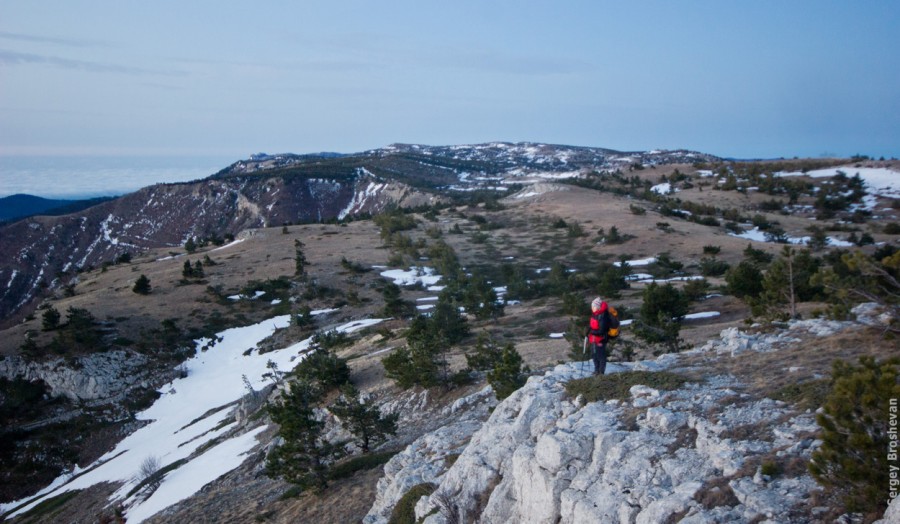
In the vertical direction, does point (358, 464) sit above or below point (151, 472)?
above

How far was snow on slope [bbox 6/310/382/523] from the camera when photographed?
65.3 feet

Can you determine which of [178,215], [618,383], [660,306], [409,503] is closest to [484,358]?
[660,306]

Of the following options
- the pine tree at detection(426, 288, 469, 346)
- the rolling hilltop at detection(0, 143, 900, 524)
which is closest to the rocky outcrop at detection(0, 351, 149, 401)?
the rolling hilltop at detection(0, 143, 900, 524)

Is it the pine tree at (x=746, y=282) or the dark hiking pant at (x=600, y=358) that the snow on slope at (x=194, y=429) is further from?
the pine tree at (x=746, y=282)

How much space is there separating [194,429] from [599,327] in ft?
84.4

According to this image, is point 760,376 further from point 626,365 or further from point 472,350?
point 472,350

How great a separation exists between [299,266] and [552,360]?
3643 centimetres

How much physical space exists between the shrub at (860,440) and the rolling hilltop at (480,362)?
0.16m

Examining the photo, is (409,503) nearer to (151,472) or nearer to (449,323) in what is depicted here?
(449,323)

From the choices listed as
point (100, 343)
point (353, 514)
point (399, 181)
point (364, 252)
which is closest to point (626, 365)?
point (353, 514)

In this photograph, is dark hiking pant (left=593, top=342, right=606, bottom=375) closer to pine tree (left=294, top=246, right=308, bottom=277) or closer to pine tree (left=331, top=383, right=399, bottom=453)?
pine tree (left=331, top=383, right=399, bottom=453)

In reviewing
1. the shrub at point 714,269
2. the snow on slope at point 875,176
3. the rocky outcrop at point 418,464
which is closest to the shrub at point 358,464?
the rocky outcrop at point 418,464

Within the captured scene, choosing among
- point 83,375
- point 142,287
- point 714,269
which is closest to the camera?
point 83,375

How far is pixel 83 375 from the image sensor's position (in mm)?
33375
